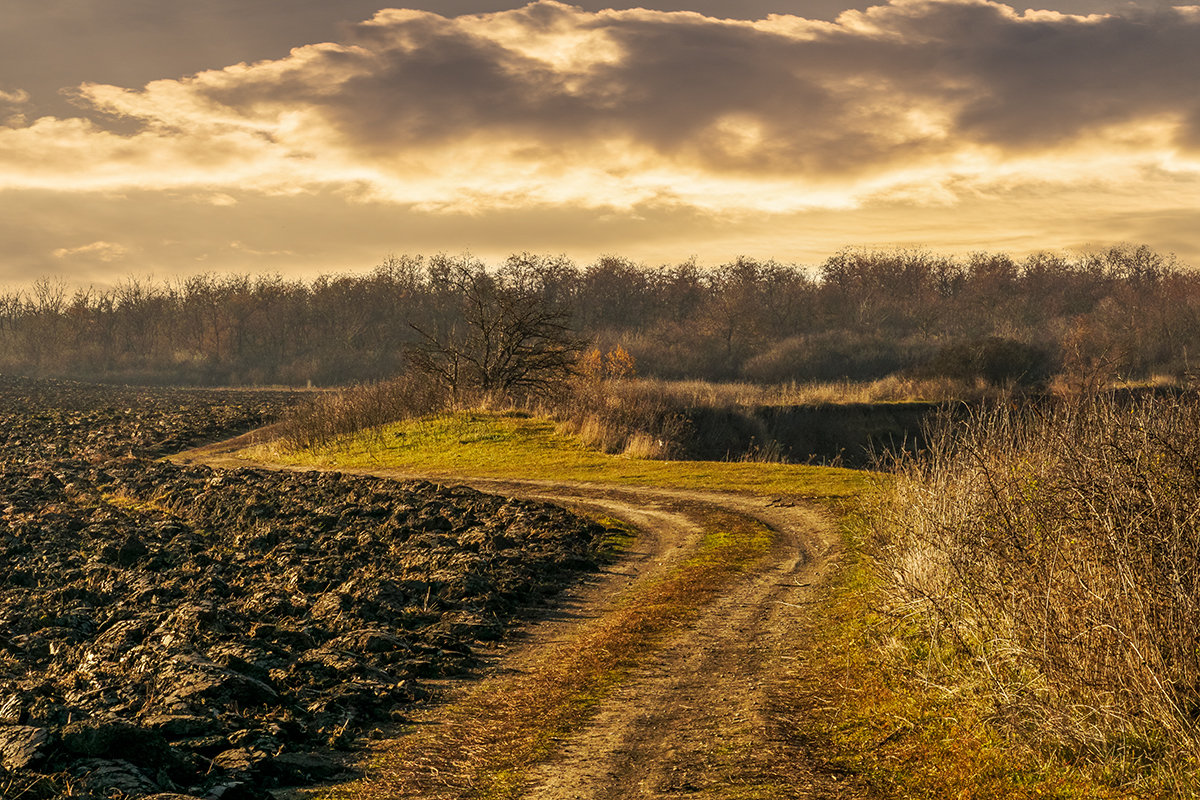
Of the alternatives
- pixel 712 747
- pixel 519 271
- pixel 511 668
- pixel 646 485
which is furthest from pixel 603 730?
pixel 519 271

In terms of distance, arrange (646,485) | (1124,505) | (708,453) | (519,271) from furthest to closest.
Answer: (519,271)
(708,453)
(646,485)
(1124,505)

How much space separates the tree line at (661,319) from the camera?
67.8 metres

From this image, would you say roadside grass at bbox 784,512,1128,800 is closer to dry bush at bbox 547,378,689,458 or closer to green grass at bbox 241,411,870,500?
green grass at bbox 241,411,870,500

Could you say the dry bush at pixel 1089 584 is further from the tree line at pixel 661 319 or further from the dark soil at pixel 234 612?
the tree line at pixel 661 319

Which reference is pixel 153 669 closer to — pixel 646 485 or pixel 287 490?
→ pixel 287 490

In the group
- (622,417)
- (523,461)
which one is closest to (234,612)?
(523,461)

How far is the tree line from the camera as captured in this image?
67.8m

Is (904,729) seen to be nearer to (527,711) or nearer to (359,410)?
(527,711)

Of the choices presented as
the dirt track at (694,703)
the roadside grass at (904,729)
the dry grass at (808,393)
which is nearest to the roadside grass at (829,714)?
the roadside grass at (904,729)

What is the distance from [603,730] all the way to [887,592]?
362cm

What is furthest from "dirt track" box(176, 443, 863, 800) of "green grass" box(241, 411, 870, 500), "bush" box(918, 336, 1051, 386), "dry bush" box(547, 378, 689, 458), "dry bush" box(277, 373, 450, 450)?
"bush" box(918, 336, 1051, 386)

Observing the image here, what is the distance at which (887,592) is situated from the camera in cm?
1005

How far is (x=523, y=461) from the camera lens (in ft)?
90.1

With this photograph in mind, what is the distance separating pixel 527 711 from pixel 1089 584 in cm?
461
